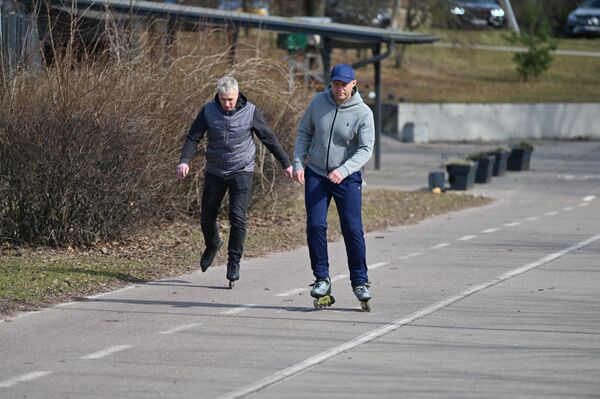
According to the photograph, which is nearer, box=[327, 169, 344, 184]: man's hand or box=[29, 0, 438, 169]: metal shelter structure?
box=[327, 169, 344, 184]: man's hand

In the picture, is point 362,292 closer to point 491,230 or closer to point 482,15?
point 491,230

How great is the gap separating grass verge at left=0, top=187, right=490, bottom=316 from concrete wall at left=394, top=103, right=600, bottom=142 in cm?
1879

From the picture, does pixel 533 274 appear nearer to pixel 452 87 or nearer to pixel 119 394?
pixel 119 394

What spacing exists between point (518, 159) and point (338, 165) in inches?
750

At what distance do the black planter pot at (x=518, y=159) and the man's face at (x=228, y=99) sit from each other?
59.2 feet

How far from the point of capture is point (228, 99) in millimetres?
10641

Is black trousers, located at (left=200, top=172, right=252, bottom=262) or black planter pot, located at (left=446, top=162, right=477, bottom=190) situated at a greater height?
black trousers, located at (left=200, top=172, right=252, bottom=262)

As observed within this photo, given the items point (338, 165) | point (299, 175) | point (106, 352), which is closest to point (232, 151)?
point (299, 175)

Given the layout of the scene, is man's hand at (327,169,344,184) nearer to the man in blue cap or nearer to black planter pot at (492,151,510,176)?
the man in blue cap

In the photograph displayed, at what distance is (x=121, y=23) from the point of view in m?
15.1

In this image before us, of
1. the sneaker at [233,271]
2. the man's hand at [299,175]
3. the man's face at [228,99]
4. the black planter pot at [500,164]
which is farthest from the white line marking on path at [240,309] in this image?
the black planter pot at [500,164]

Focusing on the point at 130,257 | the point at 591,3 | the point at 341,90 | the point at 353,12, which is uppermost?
the point at 341,90

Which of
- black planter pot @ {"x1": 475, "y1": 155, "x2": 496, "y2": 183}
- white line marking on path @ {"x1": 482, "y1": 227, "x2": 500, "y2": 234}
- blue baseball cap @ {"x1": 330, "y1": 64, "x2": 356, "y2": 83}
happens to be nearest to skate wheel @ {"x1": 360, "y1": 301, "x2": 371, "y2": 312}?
blue baseball cap @ {"x1": 330, "y1": 64, "x2": 356, "y2": 83}

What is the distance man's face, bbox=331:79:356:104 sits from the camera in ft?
31.0
